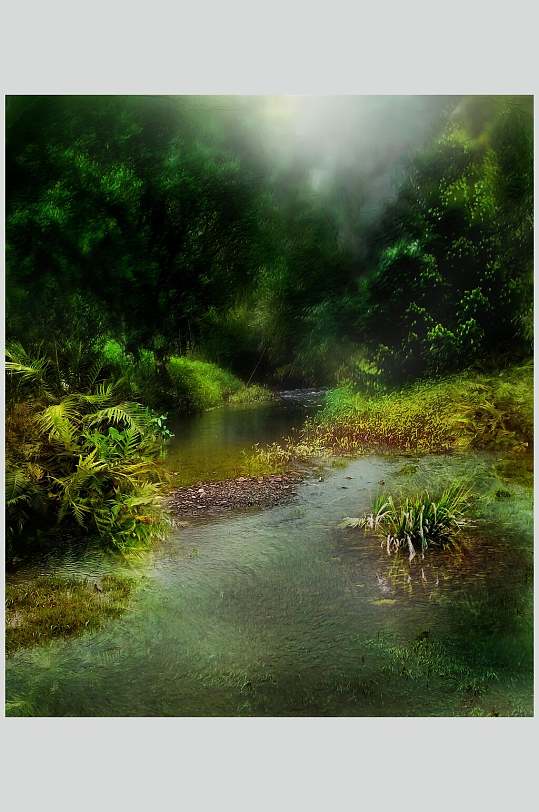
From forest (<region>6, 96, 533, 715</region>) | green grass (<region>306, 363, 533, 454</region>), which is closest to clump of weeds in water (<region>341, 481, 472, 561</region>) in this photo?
forest (<region>6, 96, 533, 715</region>)

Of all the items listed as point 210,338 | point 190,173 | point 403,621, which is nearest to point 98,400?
point 210,338

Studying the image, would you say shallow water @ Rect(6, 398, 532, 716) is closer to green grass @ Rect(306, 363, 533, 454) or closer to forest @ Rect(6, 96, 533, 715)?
forest @ Rect(6, 96, 533, 715)

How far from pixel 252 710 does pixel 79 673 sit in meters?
1.04

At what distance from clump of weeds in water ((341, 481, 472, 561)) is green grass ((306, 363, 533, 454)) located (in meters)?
0.33

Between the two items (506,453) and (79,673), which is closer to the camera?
(79,673)

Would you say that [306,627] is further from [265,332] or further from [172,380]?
[265,332]

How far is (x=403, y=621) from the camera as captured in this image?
364 centimetres

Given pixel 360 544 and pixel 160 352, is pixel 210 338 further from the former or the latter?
pixel 360 544

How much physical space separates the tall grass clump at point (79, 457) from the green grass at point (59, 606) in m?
0.28

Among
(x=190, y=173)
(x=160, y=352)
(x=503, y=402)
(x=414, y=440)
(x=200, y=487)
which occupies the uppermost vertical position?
(x=190, y=173)

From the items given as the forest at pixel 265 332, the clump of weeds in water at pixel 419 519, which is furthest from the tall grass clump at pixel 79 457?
the clump of weeds in water at pixel 419 519

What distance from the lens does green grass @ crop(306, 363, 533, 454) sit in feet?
12.9

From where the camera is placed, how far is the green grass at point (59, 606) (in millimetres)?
3641

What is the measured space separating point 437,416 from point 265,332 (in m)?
1.27
